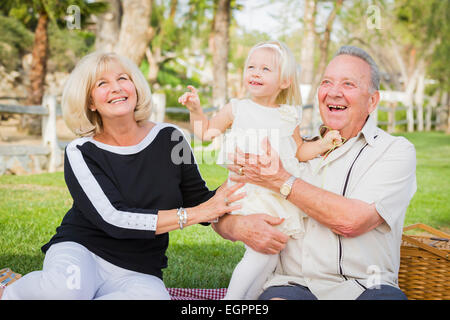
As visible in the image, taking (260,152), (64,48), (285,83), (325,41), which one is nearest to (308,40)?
(325,41)

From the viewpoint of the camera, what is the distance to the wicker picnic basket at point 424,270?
2.74 m

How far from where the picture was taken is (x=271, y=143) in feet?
8.55

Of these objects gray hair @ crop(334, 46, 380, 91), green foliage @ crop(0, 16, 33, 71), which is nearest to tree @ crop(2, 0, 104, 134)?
green foliage @ crop(0, 16, 33, 71)

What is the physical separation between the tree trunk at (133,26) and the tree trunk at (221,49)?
412 centimetres

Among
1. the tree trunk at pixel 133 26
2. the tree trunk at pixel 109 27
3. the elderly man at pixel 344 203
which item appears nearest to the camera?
the elderly man at pixel 344 203

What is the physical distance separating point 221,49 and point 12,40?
11970mm

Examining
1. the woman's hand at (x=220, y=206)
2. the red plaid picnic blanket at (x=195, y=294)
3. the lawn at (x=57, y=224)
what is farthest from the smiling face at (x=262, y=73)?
the lawn at (x=57, y=224)

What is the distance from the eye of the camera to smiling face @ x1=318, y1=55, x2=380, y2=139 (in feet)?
8.21

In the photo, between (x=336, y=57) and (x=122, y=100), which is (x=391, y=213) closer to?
(x=336, y=57)

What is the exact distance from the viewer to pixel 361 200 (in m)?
2.37

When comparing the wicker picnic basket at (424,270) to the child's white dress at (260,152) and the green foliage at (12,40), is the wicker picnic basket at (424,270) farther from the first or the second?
the green foliage at (12,40)

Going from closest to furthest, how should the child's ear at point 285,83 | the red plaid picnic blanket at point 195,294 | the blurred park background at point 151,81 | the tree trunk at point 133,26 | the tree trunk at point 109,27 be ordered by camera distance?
the child's ear at point 285,83
the red plaid picnic blanket at point 195,294
the blurred park background at point 151,81
the tree trunk at point 133,26
the tree trunk at point 109,27

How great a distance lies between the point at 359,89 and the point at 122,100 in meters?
1.19
